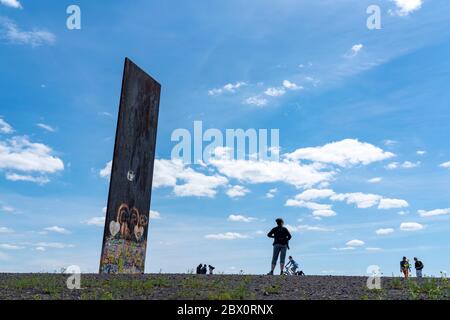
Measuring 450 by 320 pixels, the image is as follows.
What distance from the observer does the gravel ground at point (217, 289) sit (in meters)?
9.91

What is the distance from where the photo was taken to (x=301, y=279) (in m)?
13.0

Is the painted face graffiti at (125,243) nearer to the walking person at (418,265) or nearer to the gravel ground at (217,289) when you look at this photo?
the gravel ground at (217,289)

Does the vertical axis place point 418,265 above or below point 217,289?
above

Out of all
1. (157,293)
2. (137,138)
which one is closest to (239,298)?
(157,293)

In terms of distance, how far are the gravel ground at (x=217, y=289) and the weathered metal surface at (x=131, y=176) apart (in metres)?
5.17

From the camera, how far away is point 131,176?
19500 mm

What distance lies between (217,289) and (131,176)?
984 centimetres

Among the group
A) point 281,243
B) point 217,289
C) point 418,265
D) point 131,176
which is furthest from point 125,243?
point 418,265

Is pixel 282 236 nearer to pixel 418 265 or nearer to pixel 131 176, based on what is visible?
pixel 131 176

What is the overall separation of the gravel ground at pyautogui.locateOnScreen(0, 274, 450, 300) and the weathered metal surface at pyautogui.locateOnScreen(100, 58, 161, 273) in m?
5.17

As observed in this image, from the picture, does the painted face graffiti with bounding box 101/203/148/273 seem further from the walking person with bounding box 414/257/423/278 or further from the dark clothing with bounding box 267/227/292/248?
the walking person with bounding box 414/257/423/278

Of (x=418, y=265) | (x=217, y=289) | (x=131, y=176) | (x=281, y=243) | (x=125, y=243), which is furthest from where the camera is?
(x=418, y=265)

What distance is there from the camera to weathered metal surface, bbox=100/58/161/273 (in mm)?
18219
